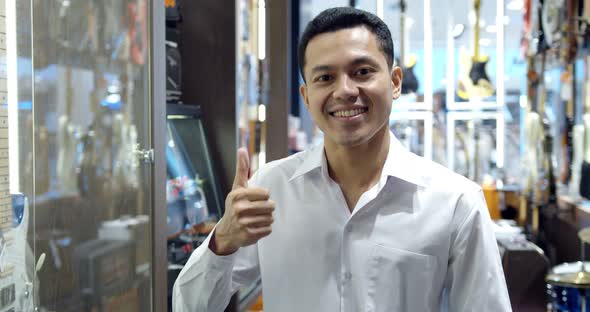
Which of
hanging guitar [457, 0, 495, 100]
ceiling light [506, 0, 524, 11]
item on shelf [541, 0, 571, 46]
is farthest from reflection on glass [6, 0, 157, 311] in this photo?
ceiling light [506, 0, 524, 11]

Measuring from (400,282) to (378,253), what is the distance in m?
0.08

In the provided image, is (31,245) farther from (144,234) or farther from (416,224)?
(416,224)

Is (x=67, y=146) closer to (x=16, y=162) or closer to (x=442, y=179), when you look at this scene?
(x=16, y=162)

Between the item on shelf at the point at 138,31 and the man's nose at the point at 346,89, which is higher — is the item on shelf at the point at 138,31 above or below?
above

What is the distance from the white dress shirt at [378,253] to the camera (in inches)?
56.2

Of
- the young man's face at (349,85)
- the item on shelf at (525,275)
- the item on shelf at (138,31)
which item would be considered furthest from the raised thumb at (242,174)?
the item on shelf at (525,275)

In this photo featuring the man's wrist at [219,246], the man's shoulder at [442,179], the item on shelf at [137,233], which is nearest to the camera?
the man's wrist at [219,246]

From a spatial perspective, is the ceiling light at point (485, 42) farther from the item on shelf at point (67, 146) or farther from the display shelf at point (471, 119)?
the item on shelf at point (67, 146)

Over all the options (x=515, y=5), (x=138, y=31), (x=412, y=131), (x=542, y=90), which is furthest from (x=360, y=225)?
(x=515, y=5)

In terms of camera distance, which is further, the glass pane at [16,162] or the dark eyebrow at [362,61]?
the dark eyebrow at [362,61]

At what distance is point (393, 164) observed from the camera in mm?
1515

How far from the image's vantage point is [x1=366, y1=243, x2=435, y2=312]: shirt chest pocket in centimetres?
143

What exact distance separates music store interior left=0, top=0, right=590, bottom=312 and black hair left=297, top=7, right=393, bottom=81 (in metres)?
0.30

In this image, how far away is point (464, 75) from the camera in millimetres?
7719
